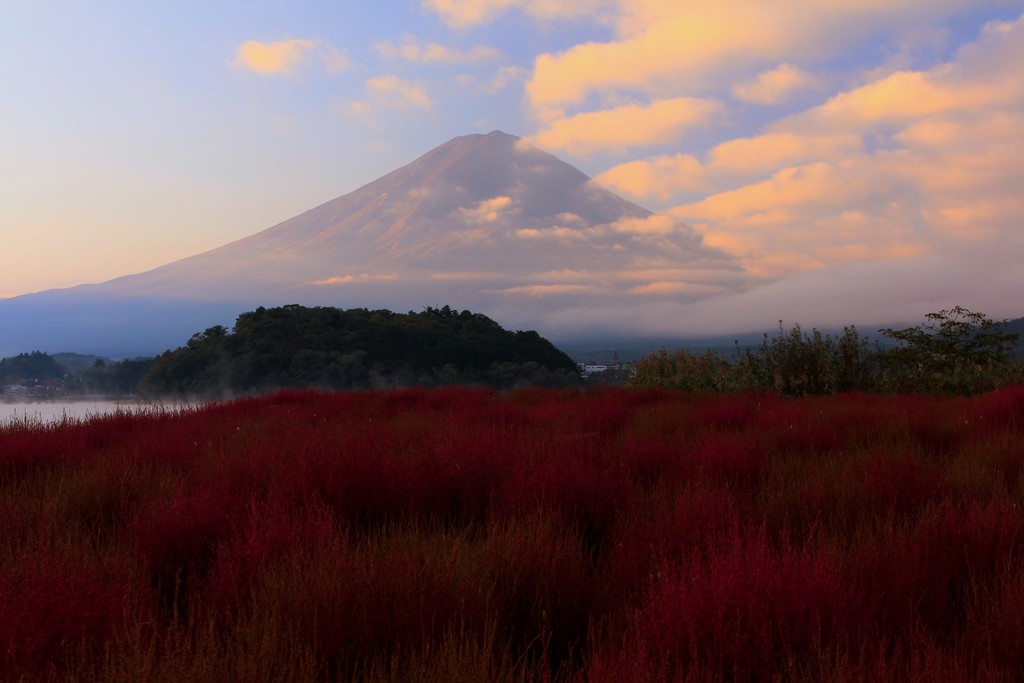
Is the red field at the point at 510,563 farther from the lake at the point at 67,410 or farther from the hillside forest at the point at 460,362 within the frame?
the hillside forest at the point at 460,362

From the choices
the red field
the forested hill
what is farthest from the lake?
the forested hill

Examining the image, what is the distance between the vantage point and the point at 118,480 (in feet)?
15.0

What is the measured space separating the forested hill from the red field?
1329cm

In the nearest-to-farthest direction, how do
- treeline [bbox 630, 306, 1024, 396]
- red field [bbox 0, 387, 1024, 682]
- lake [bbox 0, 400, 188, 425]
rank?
1. red field [bbox 0, 387, 1024, 682]
2. lake [bbox 0, 400, 188, 425]
3. treeline [bbox 630, 306, 1024, 396]

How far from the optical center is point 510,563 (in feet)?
9.13

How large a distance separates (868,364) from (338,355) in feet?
45.2

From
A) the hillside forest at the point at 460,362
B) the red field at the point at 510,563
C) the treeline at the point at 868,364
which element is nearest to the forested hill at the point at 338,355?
the hillside forest at the point at 460,362

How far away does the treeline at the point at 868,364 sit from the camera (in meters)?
12.9

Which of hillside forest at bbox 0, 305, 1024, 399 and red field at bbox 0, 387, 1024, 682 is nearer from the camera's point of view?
red field at bbox 0, 387, 1024, 682

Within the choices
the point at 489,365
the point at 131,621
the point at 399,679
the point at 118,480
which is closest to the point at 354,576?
the point at 399,679

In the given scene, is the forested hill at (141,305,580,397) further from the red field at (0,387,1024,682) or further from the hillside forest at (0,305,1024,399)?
the red field at (0,387,1024,682)

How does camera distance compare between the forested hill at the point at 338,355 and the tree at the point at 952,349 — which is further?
the forested hill at the point at 338,355

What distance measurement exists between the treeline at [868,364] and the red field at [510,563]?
7403mm

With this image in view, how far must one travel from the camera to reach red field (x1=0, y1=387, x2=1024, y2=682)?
82.4 inches
